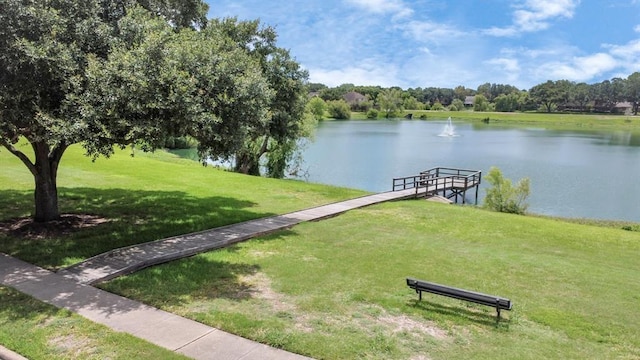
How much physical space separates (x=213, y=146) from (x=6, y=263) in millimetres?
5146

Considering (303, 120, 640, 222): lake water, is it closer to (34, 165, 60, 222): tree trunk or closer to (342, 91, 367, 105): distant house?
(34, 165, 60, 222): tree trunk

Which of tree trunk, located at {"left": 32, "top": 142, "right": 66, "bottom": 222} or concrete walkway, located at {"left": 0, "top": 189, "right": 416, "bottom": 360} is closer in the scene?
concrete walkway, located at {"left": 0, "top": 189, "right": 416, "bottom": 360}

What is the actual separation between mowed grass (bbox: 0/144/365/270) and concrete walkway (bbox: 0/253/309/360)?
3.22ft

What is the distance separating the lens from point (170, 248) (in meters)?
11.1

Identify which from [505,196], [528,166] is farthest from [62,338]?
[528,166]

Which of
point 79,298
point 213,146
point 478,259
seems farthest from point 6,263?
point 478,259

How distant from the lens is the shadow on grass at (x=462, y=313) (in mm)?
7699

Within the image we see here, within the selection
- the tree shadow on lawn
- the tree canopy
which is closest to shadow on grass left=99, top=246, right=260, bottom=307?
the tree shadow on lawn

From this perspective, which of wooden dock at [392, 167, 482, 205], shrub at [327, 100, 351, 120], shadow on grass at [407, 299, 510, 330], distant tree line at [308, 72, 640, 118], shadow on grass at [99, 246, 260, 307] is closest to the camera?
shadow on grass at [407, 299, 510, 330]

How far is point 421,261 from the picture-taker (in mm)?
11289

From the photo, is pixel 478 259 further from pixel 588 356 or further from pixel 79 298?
pixel 79 298

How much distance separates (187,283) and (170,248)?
7.92 feet

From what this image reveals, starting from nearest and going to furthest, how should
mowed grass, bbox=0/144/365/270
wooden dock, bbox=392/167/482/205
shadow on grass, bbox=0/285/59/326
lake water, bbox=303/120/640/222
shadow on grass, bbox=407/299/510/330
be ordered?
Answer: shadow on grass, bbox=0/285/59/326, shadow on grass, bbox=407/299/510/330, mowed grass, bbox=0/144/365/270, wooden dock, bbox=392/167/482/205, lake water, bbox=303/120/640/222

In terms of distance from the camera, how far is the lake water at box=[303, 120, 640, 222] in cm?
3272
